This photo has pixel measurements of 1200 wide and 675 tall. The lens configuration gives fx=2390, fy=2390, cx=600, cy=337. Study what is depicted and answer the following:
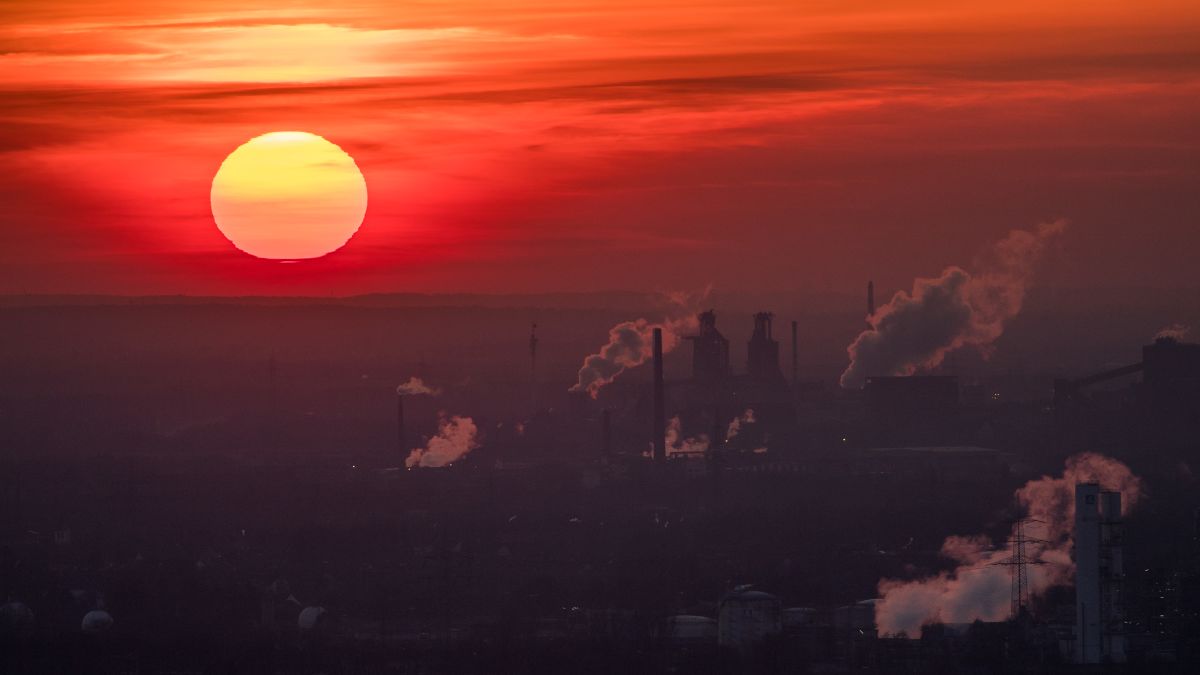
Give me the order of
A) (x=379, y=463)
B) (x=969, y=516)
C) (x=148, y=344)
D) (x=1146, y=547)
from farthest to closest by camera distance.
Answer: (x=148, y=344), (x=379, y=463), (x=969, y=516), (x=1146, y=547)

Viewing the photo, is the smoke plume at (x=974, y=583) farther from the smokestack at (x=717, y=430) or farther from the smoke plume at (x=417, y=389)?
the smoke plume at (x=417, y=389)

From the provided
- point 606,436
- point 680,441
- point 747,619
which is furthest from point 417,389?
point 747,619

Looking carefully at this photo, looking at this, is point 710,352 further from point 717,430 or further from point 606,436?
point 606,436

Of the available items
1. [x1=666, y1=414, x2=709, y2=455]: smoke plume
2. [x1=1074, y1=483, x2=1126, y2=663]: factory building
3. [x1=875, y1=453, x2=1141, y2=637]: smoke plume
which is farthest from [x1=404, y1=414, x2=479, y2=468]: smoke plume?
[x1=1074, y1=483, x2=1126, y2=663]: factory building

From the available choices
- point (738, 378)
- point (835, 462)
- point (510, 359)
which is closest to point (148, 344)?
point (510, 359)

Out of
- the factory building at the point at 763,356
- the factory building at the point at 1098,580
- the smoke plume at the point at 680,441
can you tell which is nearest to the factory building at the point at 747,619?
the factory building at the point at 1098,580

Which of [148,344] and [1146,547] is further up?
[148,344]

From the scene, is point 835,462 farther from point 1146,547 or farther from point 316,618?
point 316,618
